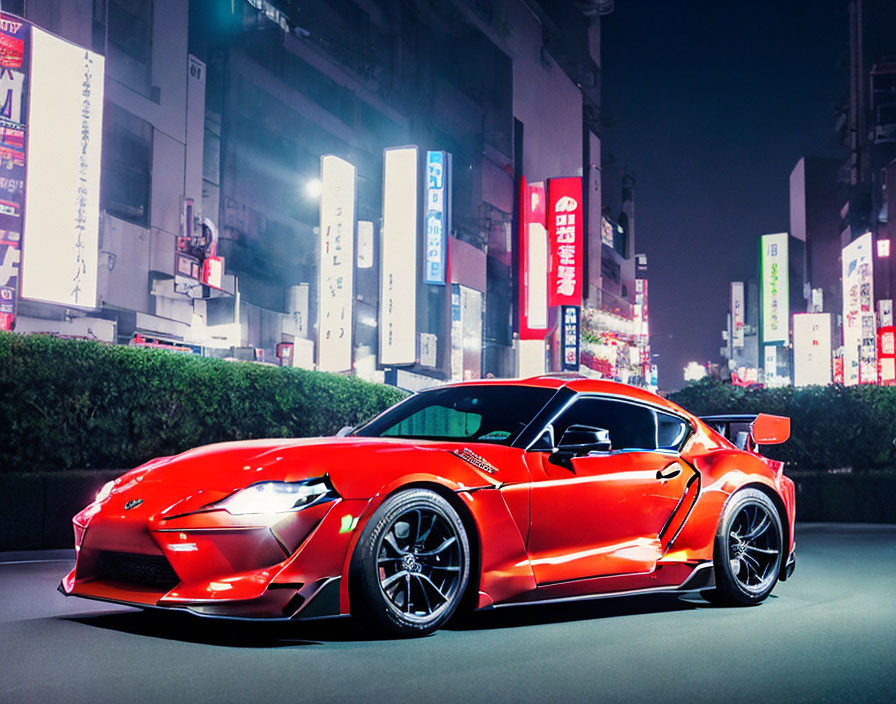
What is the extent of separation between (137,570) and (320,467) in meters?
1.02

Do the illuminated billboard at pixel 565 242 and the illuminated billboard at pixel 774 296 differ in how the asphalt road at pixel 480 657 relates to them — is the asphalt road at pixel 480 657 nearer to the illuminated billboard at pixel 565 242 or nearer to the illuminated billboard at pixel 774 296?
the illuminated billboard at pixel 565 242

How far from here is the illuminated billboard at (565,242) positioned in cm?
5906

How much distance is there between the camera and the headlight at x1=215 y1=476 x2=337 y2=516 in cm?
524

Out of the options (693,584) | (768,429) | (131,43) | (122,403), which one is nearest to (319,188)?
(131,43)

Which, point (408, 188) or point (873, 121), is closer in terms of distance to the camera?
point (408, 188)

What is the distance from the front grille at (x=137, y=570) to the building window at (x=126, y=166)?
25.9 m

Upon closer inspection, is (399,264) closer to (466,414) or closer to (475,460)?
(466,414)

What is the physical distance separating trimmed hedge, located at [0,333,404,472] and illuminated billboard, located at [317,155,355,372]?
66.7ft

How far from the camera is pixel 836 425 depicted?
1675 centimetres

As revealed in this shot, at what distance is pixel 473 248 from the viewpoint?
205 ft

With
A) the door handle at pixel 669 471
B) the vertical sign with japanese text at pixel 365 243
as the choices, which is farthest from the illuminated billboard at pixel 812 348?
the door handle at pixel 669 471

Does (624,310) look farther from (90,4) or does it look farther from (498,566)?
(498,566)

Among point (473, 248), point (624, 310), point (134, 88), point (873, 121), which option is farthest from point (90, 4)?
point (624, 310)

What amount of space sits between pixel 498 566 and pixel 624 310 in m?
126
